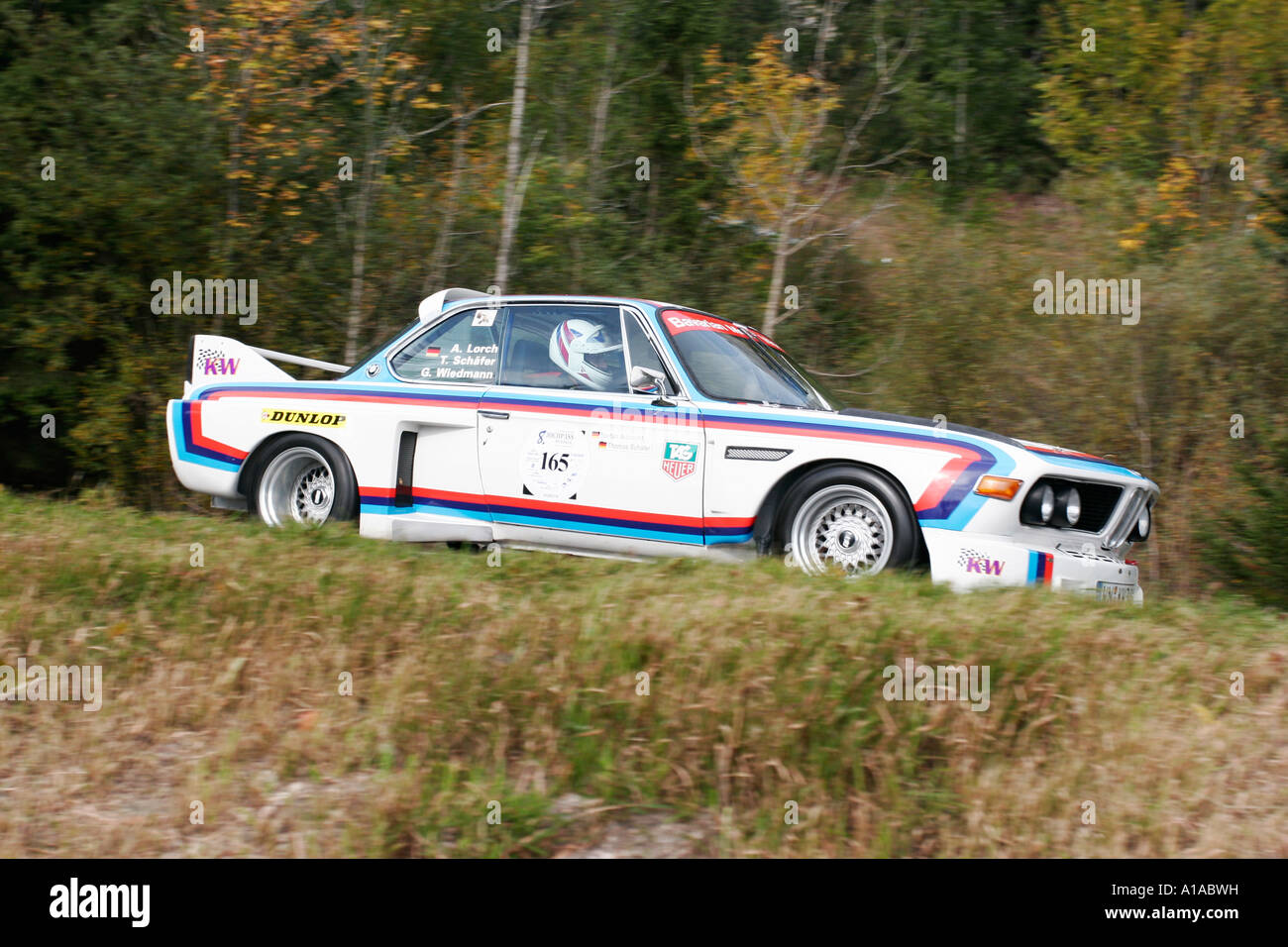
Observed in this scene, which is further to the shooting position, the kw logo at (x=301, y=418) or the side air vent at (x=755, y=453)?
the kw logo at (x=301, y=418)

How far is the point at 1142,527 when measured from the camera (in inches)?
264

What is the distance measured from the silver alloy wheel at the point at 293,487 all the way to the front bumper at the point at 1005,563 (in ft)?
12.8

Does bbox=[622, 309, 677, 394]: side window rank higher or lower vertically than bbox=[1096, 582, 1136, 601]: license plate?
higher

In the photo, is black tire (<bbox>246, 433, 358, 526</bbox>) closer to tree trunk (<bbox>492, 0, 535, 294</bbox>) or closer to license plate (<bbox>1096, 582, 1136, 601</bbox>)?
license plate (<bbox>1096, 582, 1136, 601</bbox>)

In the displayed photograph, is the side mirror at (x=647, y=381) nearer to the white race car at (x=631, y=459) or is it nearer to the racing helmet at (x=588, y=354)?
the white race car at (x=631, y=459)

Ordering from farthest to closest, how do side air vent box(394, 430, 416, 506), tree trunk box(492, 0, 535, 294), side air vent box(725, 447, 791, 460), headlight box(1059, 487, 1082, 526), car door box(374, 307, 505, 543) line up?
tree trunk box(492, 0, 535, 294) < side air vent box(394, 430, 416, 506) < car door box(374, 307, 505, 543) < side air vent box(725, 447, 791, 460) < headlight box(1059, 487, 1082, 526)

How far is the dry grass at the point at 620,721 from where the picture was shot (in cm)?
439

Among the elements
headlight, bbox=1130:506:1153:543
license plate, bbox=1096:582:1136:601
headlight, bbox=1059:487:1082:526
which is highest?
headlight, bbox=1059:487:1082:526

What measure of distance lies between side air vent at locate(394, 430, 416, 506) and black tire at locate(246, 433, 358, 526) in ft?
1.77

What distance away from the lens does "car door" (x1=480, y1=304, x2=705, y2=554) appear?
6.45 meters

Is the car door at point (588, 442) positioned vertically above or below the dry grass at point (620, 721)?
above

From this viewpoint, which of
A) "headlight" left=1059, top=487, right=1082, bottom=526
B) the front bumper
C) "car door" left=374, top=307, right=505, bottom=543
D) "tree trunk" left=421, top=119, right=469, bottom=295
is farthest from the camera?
"tree trunk" left=421, top=119, right=469, bottom=295

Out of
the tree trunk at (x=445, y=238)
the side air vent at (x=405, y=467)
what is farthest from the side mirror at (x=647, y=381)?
the tree trunk at (x=445, y=238)

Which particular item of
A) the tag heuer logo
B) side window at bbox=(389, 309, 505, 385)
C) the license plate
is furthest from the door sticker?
the license plate
